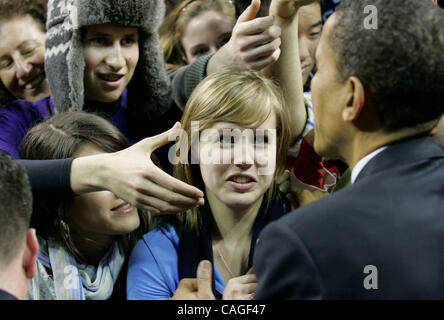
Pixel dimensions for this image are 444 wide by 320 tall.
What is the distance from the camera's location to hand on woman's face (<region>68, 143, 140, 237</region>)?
1.33m

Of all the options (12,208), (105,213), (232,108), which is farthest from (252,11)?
(12,208)

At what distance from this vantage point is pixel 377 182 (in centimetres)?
100

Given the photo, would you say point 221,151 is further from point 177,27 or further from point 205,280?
point 177,27

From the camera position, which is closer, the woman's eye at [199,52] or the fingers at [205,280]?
the fingers at [205,280]

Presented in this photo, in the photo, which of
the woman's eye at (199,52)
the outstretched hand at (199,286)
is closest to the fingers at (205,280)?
the outstretched hand at (199,286)

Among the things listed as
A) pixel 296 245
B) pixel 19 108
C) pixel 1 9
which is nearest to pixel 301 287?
pixel 296 245

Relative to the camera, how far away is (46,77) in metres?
1.61

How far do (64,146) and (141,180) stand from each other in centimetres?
29

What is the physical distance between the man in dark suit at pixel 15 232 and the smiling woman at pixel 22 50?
24.9 inches

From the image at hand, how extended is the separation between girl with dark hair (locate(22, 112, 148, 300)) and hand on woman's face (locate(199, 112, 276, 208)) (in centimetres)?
22

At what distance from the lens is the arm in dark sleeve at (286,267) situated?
3.10 ft

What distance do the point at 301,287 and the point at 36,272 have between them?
630 mm

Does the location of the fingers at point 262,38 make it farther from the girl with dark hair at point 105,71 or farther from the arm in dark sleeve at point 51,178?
the arm in dark sleeve at point 51,178

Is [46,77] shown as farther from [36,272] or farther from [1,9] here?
[36,272]
